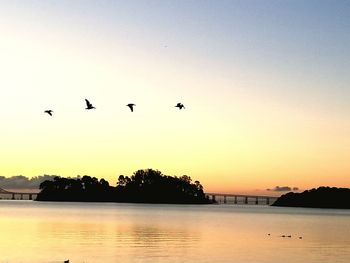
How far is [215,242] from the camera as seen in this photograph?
7850 centimetres

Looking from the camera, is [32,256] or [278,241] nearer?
[32,256]

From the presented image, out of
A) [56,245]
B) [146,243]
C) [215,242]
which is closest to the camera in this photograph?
[56,245]

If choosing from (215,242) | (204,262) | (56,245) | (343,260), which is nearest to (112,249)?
(56,245)

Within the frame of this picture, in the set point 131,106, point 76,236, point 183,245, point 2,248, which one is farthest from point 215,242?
point 131,106

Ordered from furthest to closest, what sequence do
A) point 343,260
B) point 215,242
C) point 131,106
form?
point 215,242 < point 343,260 < point 131,106

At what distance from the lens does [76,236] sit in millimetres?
82250

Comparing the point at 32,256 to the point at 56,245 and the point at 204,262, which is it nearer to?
the point at 56,245

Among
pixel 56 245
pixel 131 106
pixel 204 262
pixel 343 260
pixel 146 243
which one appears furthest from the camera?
pixel 146 243

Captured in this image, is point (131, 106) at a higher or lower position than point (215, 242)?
higher

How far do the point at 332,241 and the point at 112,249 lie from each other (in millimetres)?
38264

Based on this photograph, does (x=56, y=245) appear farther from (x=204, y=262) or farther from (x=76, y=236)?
(x=204, y=262)

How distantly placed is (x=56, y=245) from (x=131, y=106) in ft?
106

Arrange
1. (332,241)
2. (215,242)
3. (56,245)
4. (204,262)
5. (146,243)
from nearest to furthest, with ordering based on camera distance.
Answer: (204,262) → (56,245) → (146,243) → (215,242) → (332,241)

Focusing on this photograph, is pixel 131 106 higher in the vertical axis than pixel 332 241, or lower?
higher
